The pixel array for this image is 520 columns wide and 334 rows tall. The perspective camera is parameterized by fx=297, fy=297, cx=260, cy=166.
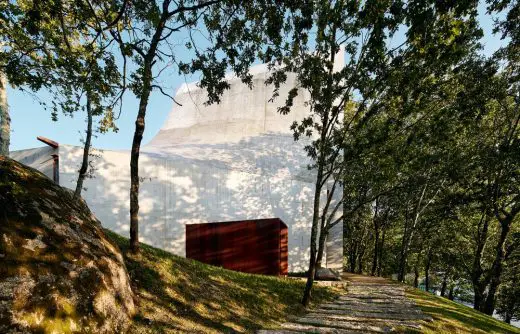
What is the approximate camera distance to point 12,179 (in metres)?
5.42

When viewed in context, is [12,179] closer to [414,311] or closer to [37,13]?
[37,13]

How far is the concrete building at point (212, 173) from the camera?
45.3ft

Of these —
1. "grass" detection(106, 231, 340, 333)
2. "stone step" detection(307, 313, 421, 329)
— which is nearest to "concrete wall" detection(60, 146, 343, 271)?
"grass" detection(106, 231, 340, 333)

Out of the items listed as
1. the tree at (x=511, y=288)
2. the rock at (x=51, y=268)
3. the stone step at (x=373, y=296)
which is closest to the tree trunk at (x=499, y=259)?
the tree at (x=511, y=288)

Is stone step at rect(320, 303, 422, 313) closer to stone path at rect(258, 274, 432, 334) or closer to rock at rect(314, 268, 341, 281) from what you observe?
stone path at rect(258, 274, 432, 334)

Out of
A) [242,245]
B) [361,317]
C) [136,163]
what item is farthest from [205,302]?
[242,245]

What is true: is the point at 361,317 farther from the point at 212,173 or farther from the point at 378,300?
the point at 212,173

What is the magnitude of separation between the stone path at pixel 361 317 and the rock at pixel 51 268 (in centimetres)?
372

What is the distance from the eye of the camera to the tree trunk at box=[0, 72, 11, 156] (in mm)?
10164

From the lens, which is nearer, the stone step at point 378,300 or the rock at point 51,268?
the rock at point 51,268

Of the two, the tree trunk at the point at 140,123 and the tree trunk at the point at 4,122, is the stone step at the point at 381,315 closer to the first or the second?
the tree trunk at the point at 140,123

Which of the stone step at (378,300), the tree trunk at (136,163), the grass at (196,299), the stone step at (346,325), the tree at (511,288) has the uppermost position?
the tree trunk at (136,163)

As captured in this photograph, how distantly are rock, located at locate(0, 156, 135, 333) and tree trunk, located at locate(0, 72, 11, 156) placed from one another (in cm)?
561

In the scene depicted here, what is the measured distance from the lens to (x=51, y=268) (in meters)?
4.48
